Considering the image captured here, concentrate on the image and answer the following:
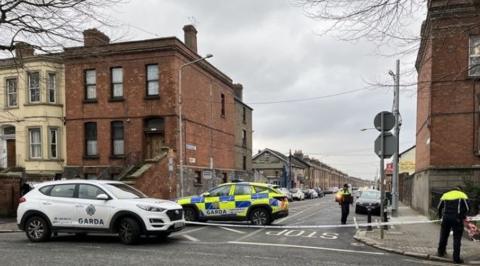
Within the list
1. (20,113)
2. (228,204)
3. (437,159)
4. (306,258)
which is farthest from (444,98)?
(20,113)

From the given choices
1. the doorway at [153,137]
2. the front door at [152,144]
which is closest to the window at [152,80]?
the doorway at [153,137]

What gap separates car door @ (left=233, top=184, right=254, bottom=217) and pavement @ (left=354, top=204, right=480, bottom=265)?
3.91 metres

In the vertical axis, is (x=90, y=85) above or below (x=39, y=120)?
above

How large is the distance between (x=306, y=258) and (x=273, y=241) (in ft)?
8.55

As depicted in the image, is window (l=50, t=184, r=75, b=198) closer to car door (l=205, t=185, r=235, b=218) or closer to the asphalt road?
the asphalt road

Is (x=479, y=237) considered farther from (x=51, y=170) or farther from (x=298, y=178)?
(x=298, y=178)

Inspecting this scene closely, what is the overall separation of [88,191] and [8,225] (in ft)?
24.2

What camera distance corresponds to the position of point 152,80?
1035 inches

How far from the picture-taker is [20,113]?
91.0 feet

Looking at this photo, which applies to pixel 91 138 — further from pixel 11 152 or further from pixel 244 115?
pixel 244 115

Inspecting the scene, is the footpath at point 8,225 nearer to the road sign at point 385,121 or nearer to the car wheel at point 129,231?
the car wheel at point 129,231

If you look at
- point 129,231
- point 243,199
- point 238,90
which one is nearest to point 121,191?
point 129,231

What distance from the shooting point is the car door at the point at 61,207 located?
11.4 metres

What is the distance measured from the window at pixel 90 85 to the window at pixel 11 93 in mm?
4751
